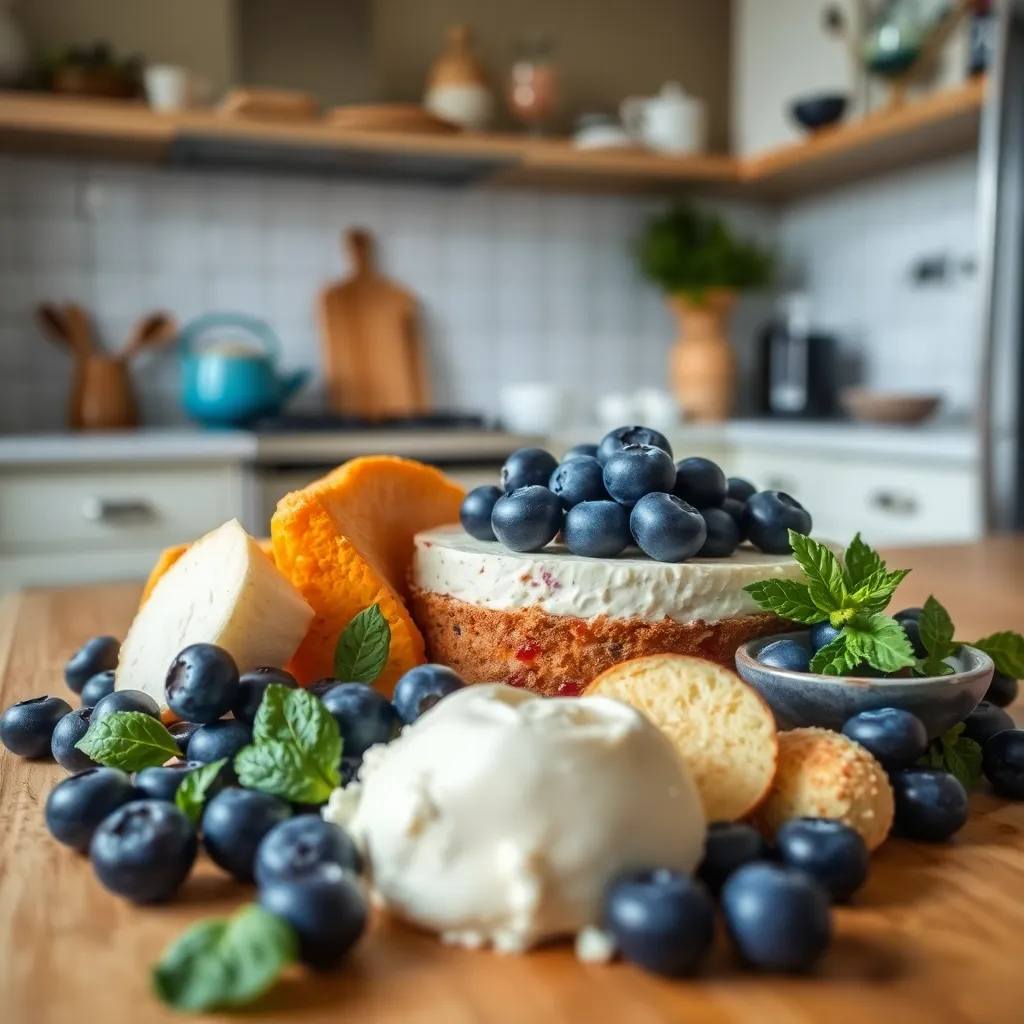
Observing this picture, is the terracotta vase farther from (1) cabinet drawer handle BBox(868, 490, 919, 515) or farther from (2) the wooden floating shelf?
(1) cabinet drawer handle BBox(868, 490, 919, 515)

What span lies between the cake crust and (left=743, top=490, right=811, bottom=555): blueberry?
6 cm

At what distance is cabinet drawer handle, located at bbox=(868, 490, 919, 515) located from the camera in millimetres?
2580

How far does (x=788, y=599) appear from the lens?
2.15 ft

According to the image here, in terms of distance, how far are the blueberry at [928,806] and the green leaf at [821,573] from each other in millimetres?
113

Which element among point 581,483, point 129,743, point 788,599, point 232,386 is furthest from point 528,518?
point 232,386

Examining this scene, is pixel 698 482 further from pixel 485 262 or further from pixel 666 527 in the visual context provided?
pixel 485 262

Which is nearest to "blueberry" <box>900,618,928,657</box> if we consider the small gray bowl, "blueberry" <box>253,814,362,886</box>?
the small gray bowl

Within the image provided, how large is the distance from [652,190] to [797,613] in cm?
326

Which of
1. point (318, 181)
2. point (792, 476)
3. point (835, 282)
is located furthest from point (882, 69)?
point (318, 181)

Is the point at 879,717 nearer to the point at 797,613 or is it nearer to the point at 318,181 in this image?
the point at 797,613

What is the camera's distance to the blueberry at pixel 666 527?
2.27ft

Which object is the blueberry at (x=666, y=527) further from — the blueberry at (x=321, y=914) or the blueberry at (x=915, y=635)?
the blueberry at (x=321, y=914)

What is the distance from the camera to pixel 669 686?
58 centimetres

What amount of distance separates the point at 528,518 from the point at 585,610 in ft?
0.22
